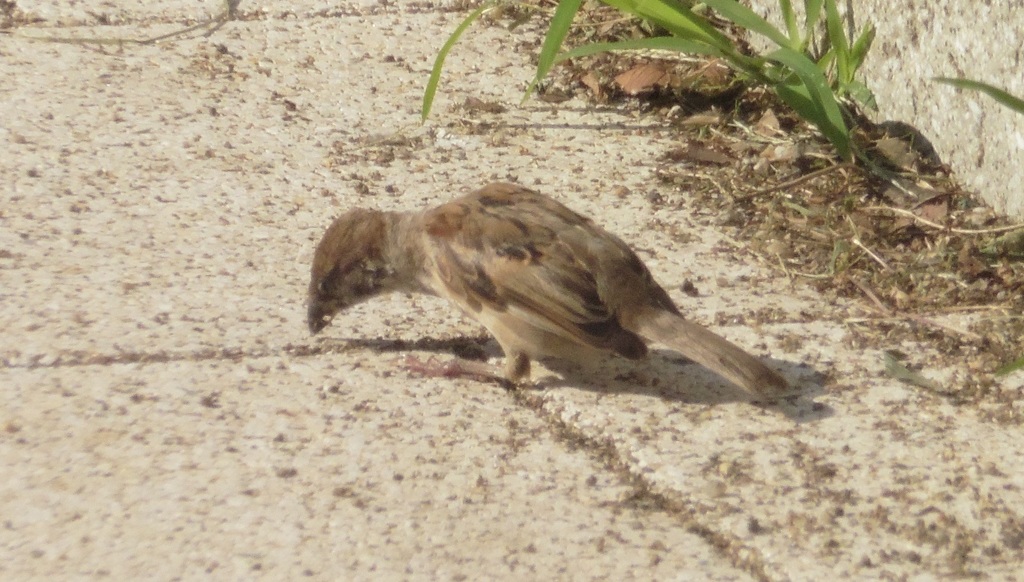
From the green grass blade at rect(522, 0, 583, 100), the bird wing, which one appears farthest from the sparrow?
the green grass blade at rect(522, 0, 583, 100)

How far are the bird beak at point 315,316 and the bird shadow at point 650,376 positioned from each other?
12cm

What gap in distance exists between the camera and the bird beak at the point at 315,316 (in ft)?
14.3

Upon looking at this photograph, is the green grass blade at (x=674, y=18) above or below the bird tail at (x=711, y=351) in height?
above

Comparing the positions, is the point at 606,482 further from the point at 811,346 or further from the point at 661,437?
the point at 811,346

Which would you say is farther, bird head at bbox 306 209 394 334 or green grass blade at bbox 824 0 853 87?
green grass blade at bbox 824 0 853 87

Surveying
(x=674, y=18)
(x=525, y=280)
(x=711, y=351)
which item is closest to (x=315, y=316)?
(x=525, y=280)

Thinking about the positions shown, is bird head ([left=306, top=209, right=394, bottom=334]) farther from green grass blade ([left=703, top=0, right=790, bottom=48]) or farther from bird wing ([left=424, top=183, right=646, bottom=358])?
green grass blade ([left=703, top=0, right=790, bottom=48])

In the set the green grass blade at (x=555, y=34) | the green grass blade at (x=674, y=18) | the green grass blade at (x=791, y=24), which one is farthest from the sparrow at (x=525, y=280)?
the green grass blade at (x=791, y=24)

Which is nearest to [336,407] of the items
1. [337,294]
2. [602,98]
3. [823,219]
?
[337,294]

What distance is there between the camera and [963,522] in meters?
3.40

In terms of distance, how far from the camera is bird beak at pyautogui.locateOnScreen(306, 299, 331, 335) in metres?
4.36

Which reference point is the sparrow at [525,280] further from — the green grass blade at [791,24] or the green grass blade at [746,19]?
the green grass blade at [791,24]

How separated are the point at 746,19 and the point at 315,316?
7.51 feet

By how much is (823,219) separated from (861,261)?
0.33 m
